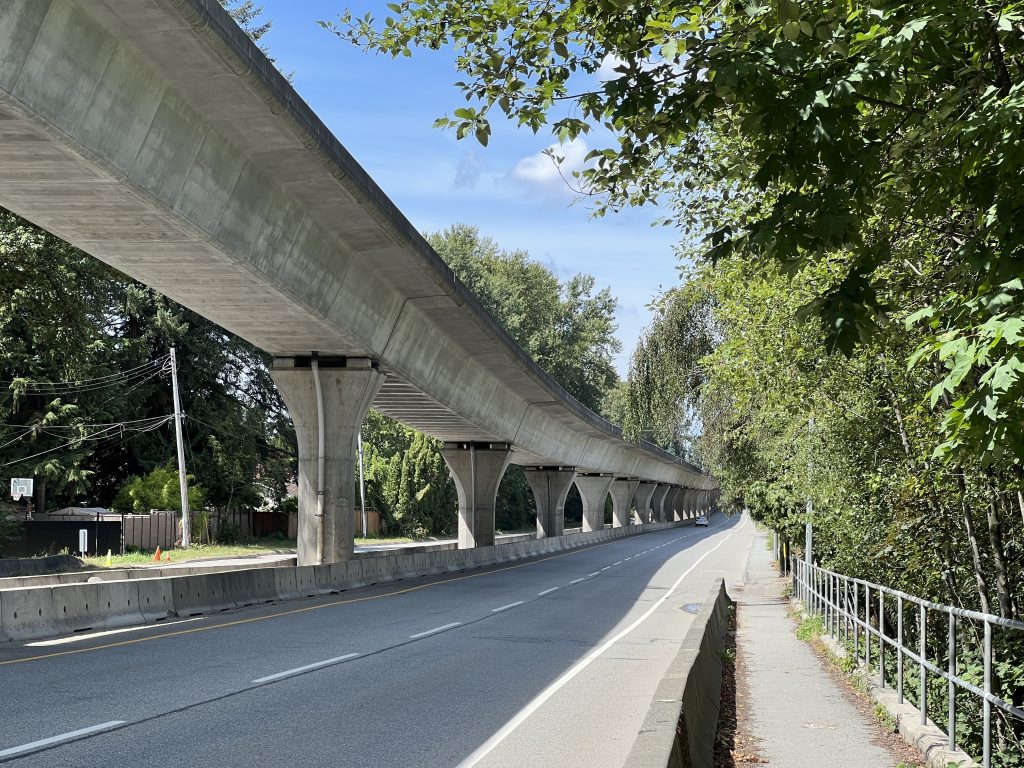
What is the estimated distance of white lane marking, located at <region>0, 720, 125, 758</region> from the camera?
801cm

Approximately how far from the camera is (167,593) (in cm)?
1917

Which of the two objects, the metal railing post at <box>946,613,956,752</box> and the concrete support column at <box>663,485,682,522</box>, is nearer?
the metal railing post at <box>946,613,956,752</box>

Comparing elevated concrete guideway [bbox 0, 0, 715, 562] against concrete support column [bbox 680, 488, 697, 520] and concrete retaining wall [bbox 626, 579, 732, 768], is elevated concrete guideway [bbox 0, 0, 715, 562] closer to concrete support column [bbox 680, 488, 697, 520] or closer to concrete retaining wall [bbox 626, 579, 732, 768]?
concrete retaining wall [bbox 626, 579, 732, 768]

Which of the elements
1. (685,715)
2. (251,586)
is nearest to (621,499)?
(251,586)

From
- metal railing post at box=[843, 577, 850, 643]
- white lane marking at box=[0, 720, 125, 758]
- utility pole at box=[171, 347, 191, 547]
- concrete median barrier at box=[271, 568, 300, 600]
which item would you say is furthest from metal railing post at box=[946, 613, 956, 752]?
utility pole at box=[171, 347, 191, 547]

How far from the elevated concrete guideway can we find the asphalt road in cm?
586

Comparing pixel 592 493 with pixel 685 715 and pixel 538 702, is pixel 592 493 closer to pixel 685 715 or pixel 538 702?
pixel 538 702

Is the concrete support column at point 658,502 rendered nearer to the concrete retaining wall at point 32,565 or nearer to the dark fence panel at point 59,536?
the dark fence panel at point 59,536

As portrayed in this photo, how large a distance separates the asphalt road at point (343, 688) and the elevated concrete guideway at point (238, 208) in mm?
5862

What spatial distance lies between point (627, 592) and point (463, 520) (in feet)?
62.5

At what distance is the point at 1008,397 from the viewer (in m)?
4.80

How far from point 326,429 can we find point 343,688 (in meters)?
16.1

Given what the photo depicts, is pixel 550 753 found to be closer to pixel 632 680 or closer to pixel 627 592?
pixel 632 680

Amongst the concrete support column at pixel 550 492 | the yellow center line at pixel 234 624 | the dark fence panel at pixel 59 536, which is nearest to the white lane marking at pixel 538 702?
the yellow center line at pixel 234 624
